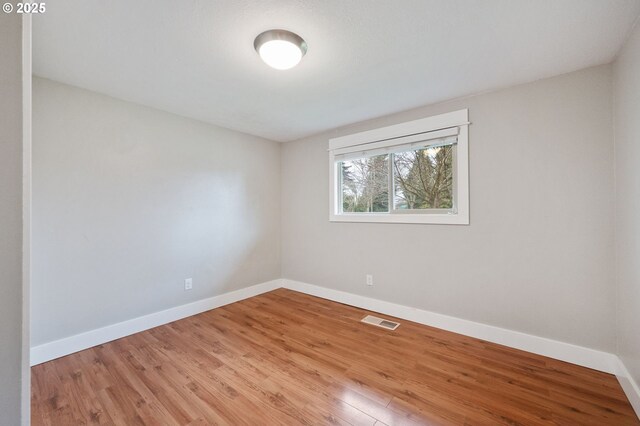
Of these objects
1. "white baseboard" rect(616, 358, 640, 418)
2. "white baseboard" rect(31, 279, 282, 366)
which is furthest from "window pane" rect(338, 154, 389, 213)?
"white baseboard" rect(616, 358, 640, 418)

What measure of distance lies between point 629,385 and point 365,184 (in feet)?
8.67

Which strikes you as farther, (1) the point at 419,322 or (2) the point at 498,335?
(1) the point at 419,322

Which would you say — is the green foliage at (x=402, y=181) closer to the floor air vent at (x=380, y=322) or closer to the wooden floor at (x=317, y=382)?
the floor air vent at (x=380, y=322)

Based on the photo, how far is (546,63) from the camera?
1963 millimetres

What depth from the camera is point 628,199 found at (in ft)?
5.60

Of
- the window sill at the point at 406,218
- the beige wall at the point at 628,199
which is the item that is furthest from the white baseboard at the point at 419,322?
the window sill at the point at 406,218

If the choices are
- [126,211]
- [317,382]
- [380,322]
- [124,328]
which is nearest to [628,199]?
[380,322]

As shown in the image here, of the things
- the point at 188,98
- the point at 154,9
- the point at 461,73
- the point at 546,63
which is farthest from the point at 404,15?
the point at 188,98

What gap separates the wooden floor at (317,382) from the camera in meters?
1.56

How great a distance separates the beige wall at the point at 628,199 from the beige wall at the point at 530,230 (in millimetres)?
100

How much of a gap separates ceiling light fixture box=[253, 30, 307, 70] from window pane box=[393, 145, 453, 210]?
67.4 inches

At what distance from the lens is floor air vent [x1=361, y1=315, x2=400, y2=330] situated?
2.73 meters
